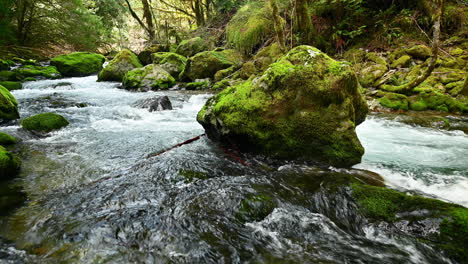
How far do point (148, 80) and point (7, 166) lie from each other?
28.1 feet

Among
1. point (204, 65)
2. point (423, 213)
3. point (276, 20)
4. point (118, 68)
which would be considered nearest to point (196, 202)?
point (423, 213)

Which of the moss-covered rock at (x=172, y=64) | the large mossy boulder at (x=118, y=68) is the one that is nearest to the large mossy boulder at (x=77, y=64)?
the large mossy boulder at (x=118, y=68)

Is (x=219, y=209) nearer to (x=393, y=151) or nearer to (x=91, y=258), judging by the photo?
(x=91, y=258)

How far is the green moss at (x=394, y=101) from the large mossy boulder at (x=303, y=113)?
3671mm

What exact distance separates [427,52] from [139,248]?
974cm

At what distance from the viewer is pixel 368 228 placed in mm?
2320

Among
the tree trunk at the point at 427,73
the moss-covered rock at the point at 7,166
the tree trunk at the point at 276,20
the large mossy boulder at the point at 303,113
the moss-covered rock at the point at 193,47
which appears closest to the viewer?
the moss-covered rock at the point at 7,166

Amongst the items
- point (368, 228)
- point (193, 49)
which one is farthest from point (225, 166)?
point (193, 49)

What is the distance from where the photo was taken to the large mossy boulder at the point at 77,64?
47.3ft

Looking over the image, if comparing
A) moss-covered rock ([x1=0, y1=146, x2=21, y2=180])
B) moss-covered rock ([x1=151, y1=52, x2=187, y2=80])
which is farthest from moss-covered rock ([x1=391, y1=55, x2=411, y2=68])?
moss-covered rock ([x1=0, y1=146, x2=21, y2=180])

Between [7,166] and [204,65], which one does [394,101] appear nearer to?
[204,65]

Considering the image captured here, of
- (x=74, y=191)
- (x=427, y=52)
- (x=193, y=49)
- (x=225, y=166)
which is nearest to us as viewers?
(x=74, y=191)

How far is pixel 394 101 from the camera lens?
6969 mm

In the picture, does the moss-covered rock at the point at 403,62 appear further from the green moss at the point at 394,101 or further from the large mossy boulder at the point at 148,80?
the large mossy boulder at the point at 148,80
